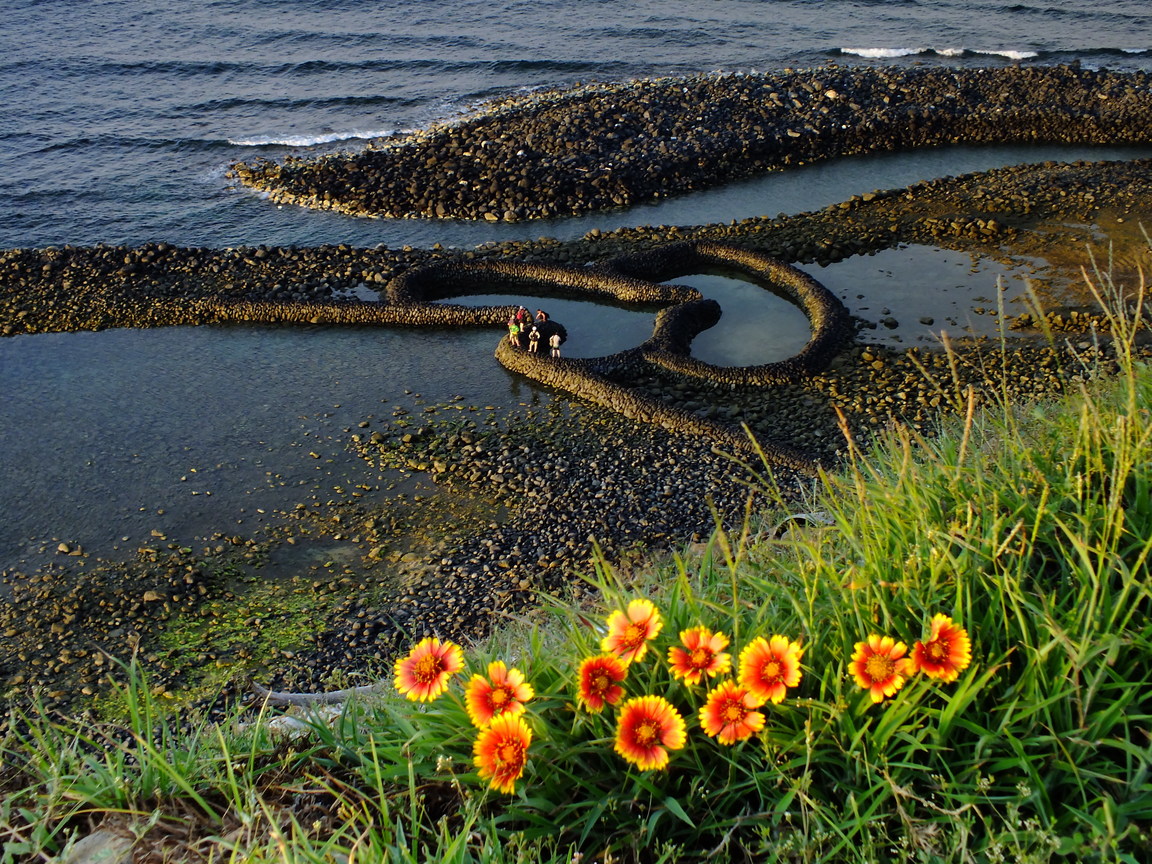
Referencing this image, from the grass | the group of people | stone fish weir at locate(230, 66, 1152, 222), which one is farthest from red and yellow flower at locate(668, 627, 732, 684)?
stone fish weir at locate(230, 66, 1152, 222)

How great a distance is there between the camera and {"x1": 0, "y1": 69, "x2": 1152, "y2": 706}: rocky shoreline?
11.0 meters

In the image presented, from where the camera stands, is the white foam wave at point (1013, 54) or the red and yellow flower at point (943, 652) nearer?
the red and yellow flower at point (943, 652)

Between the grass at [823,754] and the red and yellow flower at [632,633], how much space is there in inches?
6.6

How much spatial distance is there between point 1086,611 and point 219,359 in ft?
54.8

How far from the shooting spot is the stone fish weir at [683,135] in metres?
24.2

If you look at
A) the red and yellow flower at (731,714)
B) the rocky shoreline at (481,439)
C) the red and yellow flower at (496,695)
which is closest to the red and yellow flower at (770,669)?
the red and yellow flower at (731,714)

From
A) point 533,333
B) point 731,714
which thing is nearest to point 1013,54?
point 533,333

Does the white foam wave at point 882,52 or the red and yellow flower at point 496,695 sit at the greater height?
the white foam wave at point 882,52

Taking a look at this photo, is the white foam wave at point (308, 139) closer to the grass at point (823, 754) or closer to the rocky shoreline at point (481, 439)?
the rocky shoreline at point (481, 439)

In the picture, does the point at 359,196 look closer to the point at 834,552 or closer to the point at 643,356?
the point at 643,356

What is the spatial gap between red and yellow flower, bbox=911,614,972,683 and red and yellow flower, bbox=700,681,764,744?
24.0 inches

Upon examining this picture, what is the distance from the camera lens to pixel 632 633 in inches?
157

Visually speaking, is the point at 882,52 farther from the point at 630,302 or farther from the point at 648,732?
the point at 648,732

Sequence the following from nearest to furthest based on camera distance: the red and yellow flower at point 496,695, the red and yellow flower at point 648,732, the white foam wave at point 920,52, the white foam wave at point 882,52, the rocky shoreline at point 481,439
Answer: the red and yellow flower at point 648,732, the red and yellow flower at point 496,695, the rocky shoreline at point 481,439, the white foam wave at point 920,52, the white foam wave at point 882,52
